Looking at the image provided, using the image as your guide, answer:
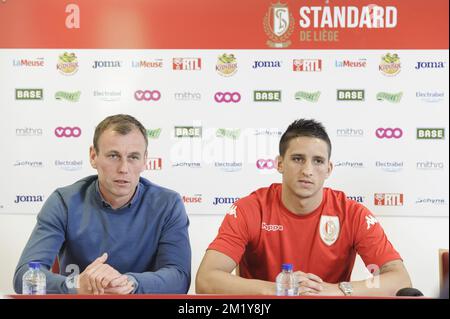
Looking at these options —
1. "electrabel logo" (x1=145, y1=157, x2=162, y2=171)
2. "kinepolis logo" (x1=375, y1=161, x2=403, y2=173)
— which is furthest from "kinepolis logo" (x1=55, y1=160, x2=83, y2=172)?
"kinepolis logo" (x1=375, y1=161, x2=403, y2=173)

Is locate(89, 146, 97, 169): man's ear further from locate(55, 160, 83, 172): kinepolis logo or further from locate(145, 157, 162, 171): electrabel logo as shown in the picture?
locate(145, 157, 162, 171): electrabel logo

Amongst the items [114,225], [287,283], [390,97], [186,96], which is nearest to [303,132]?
[390,97]

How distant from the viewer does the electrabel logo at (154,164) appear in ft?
8.29

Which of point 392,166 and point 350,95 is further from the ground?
point 350,95

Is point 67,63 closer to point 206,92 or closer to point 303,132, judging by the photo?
point 206,92

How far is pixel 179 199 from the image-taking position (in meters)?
2.54

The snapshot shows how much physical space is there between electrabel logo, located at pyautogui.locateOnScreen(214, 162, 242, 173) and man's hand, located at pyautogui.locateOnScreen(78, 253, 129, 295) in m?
0.60

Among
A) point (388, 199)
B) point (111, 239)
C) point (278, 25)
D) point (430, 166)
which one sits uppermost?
point (278, 25)

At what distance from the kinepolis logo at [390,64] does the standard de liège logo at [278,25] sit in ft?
1.30

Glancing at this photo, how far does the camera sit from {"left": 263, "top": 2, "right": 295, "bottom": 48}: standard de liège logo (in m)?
2.51

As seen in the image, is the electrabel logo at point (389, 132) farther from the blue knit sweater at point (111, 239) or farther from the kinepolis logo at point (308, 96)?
the blue knit sweater at point (111, 239)

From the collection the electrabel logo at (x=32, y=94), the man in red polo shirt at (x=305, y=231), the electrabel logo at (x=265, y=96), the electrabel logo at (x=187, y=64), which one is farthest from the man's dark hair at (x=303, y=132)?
the electrabel logo at (x=32, y=94)

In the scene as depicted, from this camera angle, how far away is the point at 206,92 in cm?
253

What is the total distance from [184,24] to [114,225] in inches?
35.2
